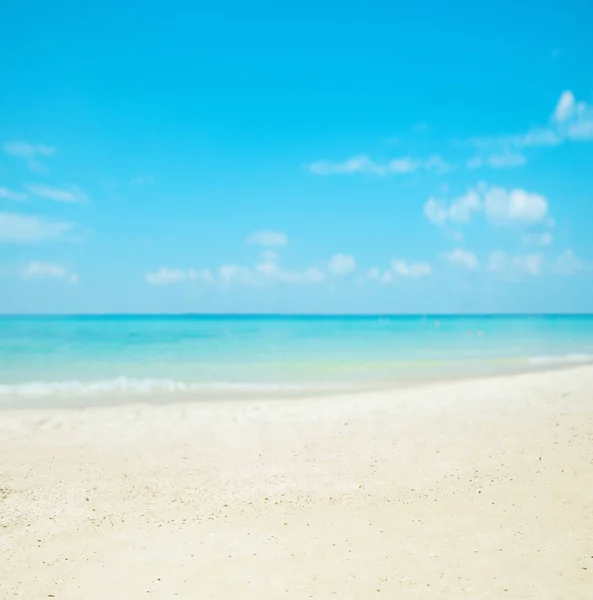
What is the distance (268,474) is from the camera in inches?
315

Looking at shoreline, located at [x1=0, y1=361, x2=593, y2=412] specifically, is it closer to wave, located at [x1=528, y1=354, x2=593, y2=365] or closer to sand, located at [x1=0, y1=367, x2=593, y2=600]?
sand, located at [x1=0, y1=367, x2=593, y2=600]

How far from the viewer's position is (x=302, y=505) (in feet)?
22.2

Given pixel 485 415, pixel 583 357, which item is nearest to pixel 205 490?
pixel 485 415

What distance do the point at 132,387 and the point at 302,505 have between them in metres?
12.3

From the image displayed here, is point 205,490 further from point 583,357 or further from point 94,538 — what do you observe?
point 583,357

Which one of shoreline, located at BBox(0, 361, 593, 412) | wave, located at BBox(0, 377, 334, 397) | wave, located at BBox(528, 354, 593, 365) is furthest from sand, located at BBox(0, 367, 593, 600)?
wave, located at BBox(528, 354, 593, 365)

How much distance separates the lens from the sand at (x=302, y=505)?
16.1 feet

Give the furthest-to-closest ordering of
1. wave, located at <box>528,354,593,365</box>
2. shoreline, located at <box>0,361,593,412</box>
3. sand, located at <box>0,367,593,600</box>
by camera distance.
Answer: wave, located at <box>528,354,593,365</box>
shoreline, located at <box>0,361,593,412</box>
sand, located at <box>0,367,593,600</box>

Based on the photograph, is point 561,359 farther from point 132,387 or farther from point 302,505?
point 302,505

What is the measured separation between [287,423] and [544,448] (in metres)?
4.99

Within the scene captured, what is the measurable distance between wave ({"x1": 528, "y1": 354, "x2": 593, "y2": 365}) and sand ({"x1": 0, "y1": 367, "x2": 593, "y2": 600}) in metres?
14.0

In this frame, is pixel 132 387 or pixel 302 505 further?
pixel 132 387

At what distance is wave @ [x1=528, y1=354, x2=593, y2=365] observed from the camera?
2484cm

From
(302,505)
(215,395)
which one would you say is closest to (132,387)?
(215,395)
